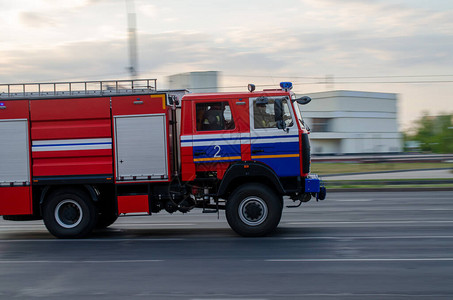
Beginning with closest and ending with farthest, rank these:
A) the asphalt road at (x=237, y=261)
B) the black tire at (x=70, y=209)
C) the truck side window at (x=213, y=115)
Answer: the asphalt road at (x=237, y=261) → the truck side window at (x=213, y=115) → the black tire at (x=70, y=209)

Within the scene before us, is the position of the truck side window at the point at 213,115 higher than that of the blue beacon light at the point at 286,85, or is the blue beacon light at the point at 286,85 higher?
the blue beacon light at the point at 286,85

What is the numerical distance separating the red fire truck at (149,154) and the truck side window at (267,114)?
2 centimetres

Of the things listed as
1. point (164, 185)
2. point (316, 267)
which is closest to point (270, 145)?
point (164, 185)

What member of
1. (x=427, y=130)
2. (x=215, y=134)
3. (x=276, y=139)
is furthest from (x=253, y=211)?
(x=427, y=130)

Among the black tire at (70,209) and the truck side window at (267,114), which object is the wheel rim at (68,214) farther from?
the truck side window at (267,114)

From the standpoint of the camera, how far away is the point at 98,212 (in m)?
10.9

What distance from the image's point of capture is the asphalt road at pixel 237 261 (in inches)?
251

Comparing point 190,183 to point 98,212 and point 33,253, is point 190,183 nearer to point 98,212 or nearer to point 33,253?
point 98,212

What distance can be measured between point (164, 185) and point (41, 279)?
149 inches

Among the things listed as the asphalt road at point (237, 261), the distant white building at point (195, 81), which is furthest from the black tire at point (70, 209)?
the distant white building at point (195, 81)

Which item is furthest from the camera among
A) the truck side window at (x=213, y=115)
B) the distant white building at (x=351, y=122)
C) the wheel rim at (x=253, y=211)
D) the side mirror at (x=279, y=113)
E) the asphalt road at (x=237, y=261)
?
the distant white building at (x=351, y=122)

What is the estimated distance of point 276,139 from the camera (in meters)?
10.1

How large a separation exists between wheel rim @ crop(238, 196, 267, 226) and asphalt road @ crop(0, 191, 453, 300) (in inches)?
17.4

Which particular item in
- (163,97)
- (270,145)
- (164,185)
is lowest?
(164,185)
